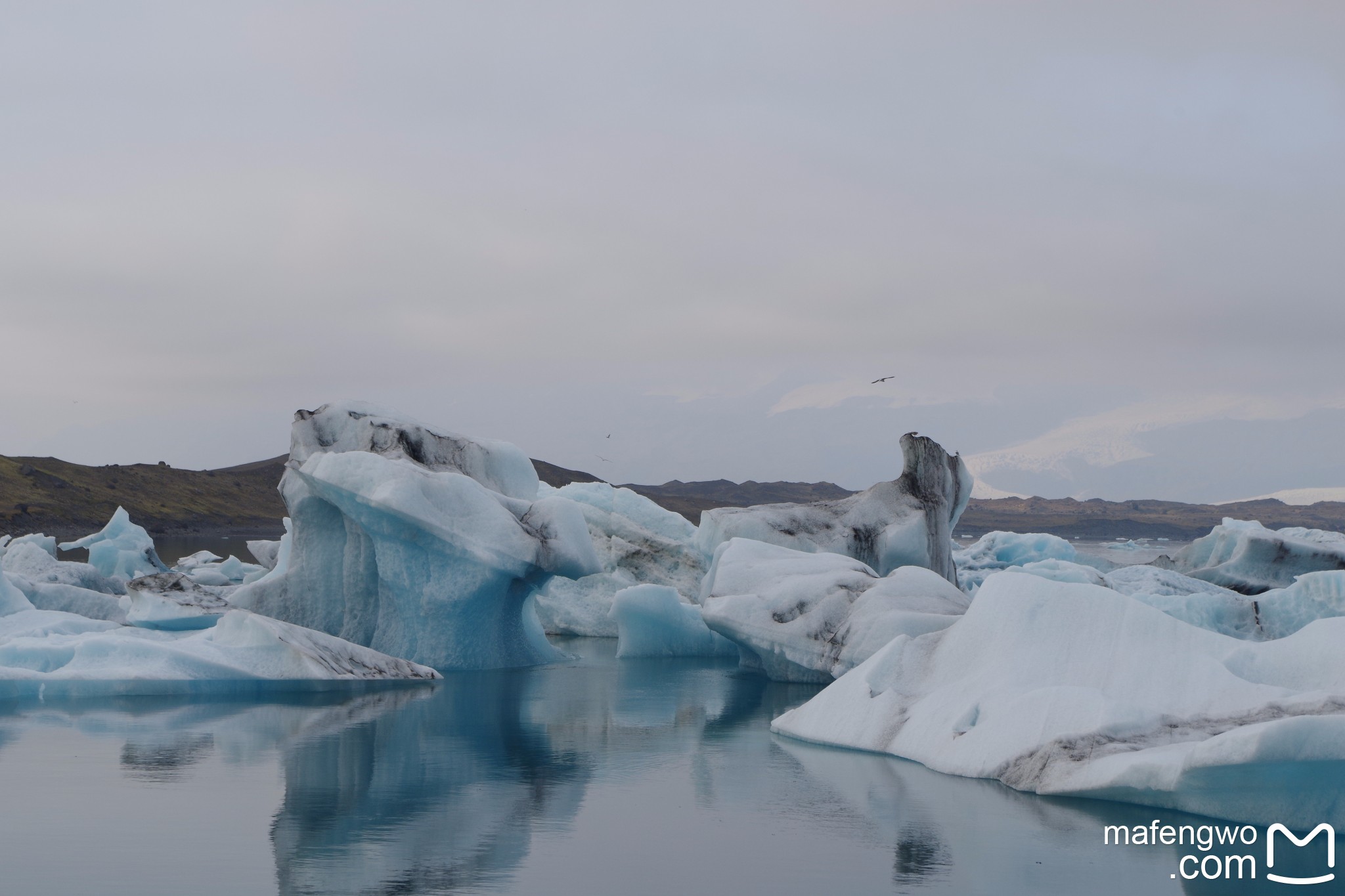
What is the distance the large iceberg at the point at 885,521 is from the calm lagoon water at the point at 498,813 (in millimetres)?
8738

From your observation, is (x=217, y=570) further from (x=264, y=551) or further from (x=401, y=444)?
(x=401, y=444)

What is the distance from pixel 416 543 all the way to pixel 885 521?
28.5 ft

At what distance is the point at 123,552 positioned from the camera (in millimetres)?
29516

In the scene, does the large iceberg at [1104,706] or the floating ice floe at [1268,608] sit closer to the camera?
the large iceberg at [1104,706]

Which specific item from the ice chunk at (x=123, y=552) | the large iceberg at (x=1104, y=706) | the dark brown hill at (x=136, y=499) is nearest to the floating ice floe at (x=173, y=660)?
the large iceberg at (x=1104, y=706)

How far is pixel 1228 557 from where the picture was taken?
84.1ft

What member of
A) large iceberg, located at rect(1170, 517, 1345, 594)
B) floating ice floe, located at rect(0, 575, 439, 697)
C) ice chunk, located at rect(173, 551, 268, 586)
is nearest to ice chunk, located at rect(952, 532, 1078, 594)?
large iceberg, located at rect(1170, 517, 1345, 594)

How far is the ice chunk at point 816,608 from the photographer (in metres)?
13.9

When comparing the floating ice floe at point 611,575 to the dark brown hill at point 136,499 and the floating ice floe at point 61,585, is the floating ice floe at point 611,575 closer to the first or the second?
the floating ice floe at point 61,585

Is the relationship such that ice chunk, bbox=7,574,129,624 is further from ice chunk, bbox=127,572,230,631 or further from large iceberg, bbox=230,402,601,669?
large iceberg, bbox=230,402,601,669

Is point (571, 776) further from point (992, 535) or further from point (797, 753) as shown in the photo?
point (992, 535)

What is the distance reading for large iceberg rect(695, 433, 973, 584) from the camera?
67.2ft

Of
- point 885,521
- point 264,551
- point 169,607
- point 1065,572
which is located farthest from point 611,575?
point 264,551

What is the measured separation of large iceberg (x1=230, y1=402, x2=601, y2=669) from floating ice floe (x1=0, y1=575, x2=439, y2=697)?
194 centimetres
